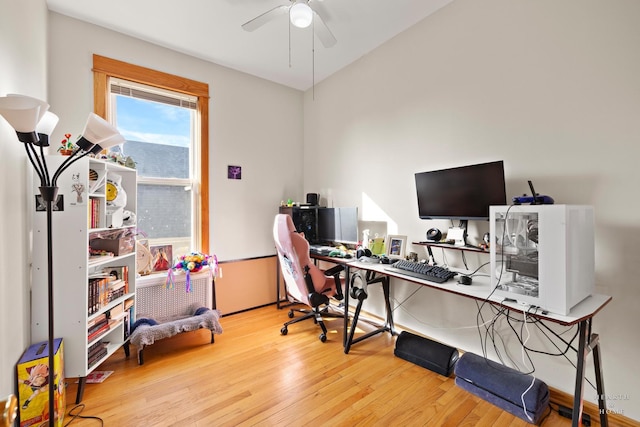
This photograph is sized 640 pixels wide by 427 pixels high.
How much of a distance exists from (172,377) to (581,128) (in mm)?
3242

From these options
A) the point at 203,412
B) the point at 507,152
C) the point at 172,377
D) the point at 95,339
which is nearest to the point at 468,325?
the point at 507,152

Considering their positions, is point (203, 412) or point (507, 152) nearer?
point (203, 412)

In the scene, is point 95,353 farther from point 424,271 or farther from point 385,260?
point 424,271

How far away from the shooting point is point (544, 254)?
1.41m

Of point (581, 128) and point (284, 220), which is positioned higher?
point (581, 128)

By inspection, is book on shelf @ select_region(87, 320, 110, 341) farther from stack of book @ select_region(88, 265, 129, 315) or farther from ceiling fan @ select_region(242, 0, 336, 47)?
ceiling fan @ select_region(242, 0, 336, 47)

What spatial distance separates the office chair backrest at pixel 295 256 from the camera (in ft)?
8.10

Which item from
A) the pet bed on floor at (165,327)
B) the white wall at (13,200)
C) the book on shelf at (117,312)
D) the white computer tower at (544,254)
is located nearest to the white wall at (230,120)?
the white wall at (13,200)

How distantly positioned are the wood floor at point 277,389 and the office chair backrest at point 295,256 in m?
0.52

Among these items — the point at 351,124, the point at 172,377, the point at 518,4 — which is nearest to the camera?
the point at 518,4

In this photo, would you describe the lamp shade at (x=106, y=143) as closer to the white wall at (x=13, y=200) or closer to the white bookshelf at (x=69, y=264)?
the white bookshelf at (x=69, y=264)

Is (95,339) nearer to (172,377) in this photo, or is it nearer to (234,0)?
(172,377)

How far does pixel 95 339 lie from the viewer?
1.94 m

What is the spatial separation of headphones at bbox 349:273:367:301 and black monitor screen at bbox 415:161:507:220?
0.79m
